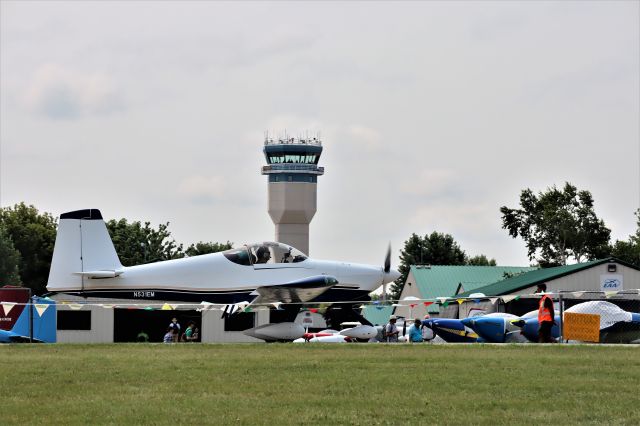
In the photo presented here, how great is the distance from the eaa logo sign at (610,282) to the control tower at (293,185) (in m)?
49.7

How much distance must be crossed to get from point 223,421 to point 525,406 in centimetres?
354

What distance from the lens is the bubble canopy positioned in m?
29.3

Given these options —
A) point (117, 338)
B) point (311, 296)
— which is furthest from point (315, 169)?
point (311, 296)

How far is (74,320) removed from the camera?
115 feet

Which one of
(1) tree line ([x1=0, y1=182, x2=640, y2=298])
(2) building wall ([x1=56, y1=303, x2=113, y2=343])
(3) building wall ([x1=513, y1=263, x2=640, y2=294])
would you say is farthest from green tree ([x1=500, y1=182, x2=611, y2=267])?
(2) building wall ([x1=56, y1=303, x2=113, y2=343])

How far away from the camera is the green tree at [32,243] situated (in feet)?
266

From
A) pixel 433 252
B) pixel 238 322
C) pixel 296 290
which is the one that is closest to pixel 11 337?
pixel 296 290

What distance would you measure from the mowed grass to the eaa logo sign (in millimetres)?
31746

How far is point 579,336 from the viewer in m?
23.0

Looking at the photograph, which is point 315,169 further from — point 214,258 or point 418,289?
point 214,258

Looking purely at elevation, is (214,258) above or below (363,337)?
above

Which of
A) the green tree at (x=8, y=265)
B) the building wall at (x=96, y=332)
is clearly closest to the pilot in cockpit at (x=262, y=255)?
the building wall at (x=96, y=332)

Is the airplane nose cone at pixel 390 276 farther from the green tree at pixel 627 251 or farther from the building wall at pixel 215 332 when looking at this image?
the green tree at pixel 627 251

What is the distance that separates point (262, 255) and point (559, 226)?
49.2m
